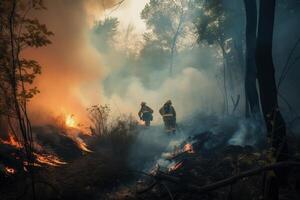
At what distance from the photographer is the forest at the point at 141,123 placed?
702 cm

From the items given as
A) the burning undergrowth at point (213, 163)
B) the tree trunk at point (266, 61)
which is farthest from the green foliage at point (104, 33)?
the tree trunk at point (266, 61)

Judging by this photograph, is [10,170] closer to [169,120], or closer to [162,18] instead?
[169,120]

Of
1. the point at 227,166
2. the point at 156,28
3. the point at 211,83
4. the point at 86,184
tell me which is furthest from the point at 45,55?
the point at 156,28

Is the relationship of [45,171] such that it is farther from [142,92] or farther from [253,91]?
[142,92]

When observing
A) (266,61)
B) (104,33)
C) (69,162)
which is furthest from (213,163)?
(104,33)

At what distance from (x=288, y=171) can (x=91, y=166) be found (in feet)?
18.8

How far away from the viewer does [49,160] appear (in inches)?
444

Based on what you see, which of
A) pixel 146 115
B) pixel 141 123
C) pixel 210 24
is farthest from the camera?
pixel 210 24

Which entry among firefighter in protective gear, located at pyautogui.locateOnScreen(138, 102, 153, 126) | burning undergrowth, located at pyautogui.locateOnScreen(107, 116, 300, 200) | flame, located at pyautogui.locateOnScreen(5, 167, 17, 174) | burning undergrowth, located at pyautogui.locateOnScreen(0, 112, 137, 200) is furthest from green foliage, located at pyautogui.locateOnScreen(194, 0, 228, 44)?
flame, located at pyautogui.locateOnScreen(5, 167, 17, 174)

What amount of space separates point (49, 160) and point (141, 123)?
7.20m

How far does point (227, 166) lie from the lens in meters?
9.04

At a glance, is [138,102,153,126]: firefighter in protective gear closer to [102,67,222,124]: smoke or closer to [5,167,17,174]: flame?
[5,167,17,174]: flame

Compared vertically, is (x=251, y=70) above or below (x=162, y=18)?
below

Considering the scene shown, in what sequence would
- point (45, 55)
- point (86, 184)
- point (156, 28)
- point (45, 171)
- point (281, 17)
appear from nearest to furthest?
point (86, 184) → point (45, 171) → point (45, 55) → point (281, 17) → point (156, 28)
